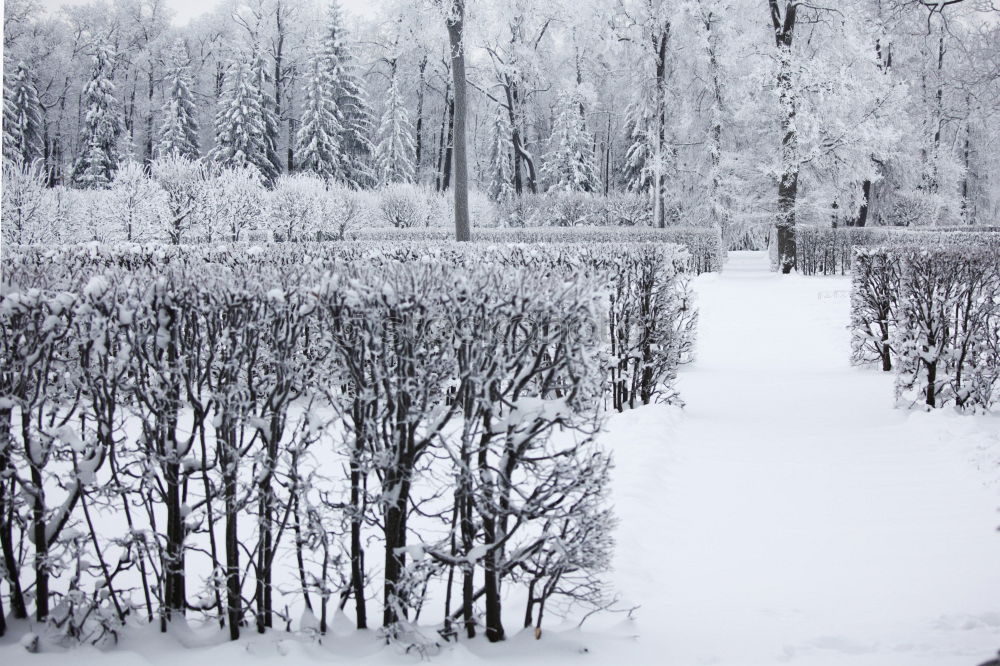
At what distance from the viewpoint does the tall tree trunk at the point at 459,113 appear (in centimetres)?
1822

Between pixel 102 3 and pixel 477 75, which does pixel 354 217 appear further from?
pixel 102 3

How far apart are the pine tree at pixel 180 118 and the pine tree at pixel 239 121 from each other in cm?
137

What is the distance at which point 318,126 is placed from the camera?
135 feet

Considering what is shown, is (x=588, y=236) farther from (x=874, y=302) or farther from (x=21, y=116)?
(x=21, y=116)

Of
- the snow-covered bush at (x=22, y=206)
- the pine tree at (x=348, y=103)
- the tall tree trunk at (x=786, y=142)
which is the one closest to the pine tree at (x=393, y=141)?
the pine tree at (x=348, y=103)

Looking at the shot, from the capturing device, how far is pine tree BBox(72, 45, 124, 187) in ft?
58.7

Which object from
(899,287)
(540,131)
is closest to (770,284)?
(899,287)

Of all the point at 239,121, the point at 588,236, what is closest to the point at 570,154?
the point at 239,121

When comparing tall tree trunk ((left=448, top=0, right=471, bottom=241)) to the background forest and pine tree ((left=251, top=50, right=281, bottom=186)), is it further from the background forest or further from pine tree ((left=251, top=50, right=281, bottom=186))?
pine tree ((left=251, top=50, right=281, bottom=186))

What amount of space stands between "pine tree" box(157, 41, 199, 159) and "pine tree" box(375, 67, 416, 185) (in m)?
10.0

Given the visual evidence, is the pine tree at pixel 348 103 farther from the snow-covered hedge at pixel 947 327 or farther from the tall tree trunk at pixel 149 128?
the snow-covered hedge at pixel 947 327

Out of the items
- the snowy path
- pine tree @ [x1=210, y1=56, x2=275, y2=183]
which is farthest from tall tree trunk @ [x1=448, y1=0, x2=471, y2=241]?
pine tree @ [x1=210, y1=56, x2=275, y2=183]

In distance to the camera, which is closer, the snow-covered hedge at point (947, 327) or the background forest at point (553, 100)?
the snow-covered hedge at point (947, 327)

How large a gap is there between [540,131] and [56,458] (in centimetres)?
5190
